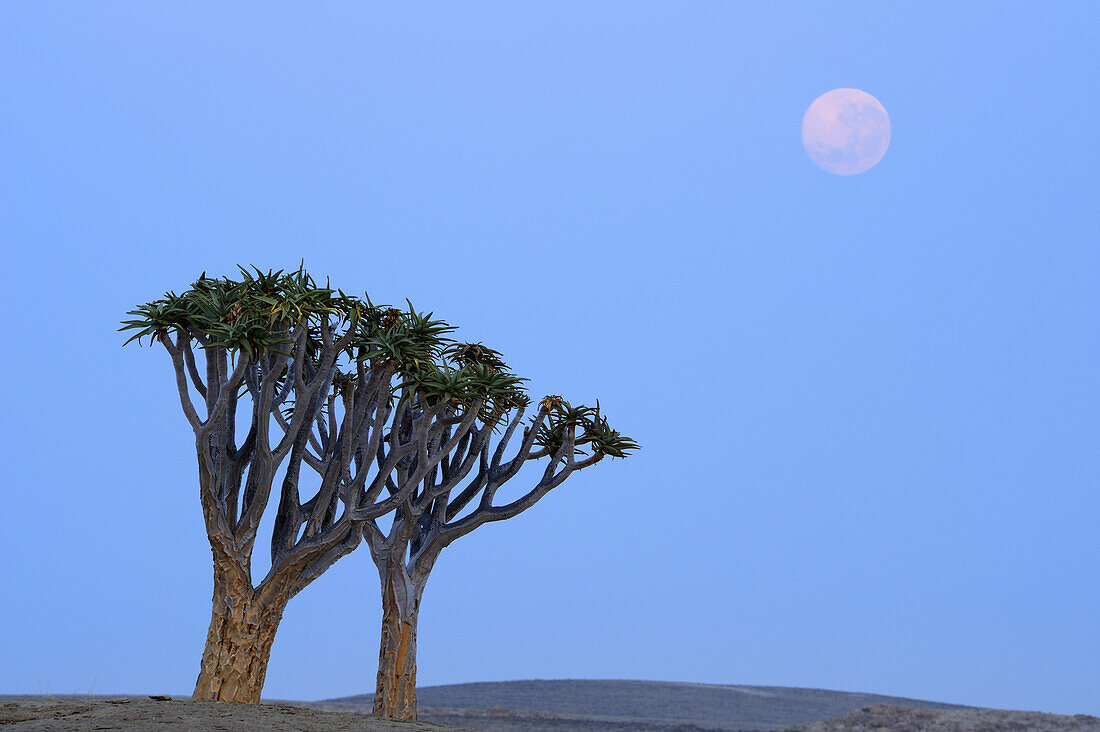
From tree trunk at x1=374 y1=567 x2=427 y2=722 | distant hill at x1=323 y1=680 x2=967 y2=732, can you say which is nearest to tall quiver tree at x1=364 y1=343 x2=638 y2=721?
tree trunk at x1=374 y1=567 x2=427 y2=722

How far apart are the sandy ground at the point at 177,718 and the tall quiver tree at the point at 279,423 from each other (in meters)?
1.90

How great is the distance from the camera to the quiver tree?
14.5m

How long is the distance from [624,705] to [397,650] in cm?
1950

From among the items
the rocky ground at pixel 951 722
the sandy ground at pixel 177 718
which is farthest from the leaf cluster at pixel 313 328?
the rocky ground at pixel 951 722

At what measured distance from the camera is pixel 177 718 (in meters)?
11.1

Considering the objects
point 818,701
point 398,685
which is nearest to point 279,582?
point 398,685

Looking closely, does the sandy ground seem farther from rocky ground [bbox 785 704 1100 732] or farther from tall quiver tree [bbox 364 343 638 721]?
rocky ground [bbox 785 704 1100 732]

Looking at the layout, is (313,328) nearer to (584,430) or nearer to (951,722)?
(584,430)

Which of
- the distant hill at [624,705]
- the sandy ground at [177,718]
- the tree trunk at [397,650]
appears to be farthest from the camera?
the distant hill at [624,705]

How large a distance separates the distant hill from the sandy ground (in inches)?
501

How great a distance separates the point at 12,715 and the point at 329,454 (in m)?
5.86

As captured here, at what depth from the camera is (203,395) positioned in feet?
49.6

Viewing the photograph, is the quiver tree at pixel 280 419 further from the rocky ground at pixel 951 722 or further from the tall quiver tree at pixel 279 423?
the rocky ground at pixel 951 722

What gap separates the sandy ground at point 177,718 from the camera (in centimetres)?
1083
